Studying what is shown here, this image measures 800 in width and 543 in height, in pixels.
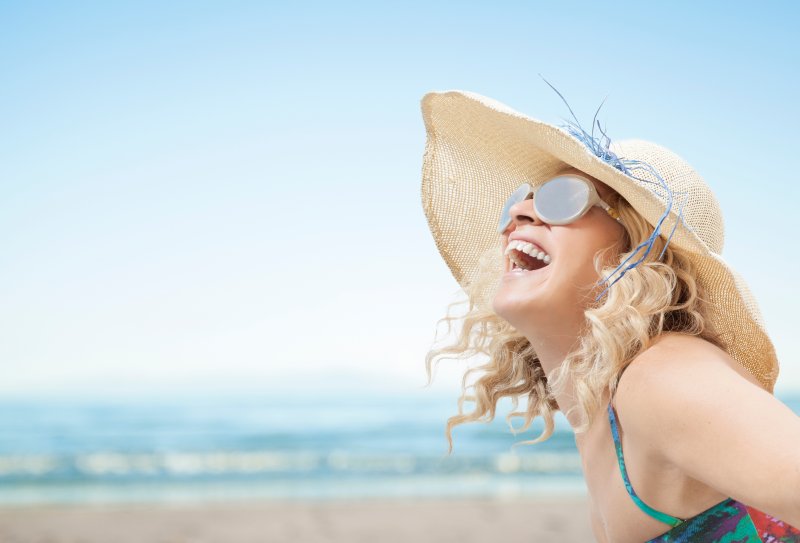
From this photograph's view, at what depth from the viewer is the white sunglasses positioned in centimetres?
236

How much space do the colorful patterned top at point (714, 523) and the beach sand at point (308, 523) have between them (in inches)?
223

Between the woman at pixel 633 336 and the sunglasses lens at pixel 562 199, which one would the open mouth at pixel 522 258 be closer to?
the woman at pixel 633 336

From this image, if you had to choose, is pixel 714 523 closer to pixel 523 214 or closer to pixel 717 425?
pixel 717 425

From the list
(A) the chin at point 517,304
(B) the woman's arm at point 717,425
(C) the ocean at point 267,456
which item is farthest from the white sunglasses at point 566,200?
(C) the ocean at point 267,456

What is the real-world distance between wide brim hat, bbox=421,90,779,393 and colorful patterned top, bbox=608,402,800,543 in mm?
506

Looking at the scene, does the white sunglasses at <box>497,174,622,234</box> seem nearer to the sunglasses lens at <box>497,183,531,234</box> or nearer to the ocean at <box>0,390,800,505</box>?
the sunglasses lens at <box>497,183,531,234</box>

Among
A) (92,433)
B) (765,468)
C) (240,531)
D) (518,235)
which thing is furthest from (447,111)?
(92,433)

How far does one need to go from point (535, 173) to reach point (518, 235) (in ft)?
1.38

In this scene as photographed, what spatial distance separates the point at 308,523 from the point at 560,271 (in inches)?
263

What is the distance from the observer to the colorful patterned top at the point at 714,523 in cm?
204

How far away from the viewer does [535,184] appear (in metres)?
2.86

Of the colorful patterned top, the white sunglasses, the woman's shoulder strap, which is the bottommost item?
the colorful patterned top

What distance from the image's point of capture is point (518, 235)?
2.50 metres

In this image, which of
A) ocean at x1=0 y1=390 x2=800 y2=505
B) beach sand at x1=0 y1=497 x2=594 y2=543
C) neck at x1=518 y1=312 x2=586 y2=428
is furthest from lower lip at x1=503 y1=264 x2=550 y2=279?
beach sand at x1=0 y1=497 x2=594 y2=543
